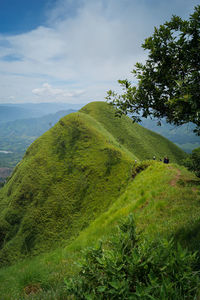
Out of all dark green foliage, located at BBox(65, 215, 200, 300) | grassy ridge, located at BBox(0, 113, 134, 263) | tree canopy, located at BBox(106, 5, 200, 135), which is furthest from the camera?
grassy ridge, located at BBox(0, 113, 134, 263)

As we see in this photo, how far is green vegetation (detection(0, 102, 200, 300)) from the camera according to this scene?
8.09 m

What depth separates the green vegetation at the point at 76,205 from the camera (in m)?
8.09

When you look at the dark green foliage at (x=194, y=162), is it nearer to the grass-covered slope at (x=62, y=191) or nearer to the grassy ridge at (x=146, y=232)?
the grassy ridge at (x=146, y=232)

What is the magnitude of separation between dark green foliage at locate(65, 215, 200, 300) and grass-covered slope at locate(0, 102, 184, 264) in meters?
34.7

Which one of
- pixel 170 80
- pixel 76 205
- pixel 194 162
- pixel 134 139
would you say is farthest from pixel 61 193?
pixel 134 139

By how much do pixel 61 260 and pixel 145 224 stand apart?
223 inches

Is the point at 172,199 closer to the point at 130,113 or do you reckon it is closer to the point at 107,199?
the point at 130,113

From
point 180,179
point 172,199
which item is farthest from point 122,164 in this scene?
point 172,199

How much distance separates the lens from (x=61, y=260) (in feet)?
31.6

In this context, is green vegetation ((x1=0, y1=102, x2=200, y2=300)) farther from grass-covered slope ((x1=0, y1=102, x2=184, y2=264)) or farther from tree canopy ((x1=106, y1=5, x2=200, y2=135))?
tree canopy ((x1=106, y1=5, x2=200, y2=135))

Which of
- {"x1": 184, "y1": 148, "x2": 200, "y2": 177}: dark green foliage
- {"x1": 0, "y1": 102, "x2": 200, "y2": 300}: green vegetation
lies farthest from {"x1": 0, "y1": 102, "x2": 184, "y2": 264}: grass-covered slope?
{"x1": 184, "y1": 148, "x2": 200, "y2": 177}: dark green foliage

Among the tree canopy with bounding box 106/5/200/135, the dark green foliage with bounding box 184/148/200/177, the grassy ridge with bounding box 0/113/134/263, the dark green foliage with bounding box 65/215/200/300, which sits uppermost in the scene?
the tree canopy with bounding box 106/5/200/135

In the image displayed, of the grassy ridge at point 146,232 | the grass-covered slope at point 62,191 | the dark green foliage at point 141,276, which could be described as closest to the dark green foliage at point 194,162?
the grassy ridge at point 146,232

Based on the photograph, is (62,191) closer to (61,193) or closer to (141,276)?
(61,193)
